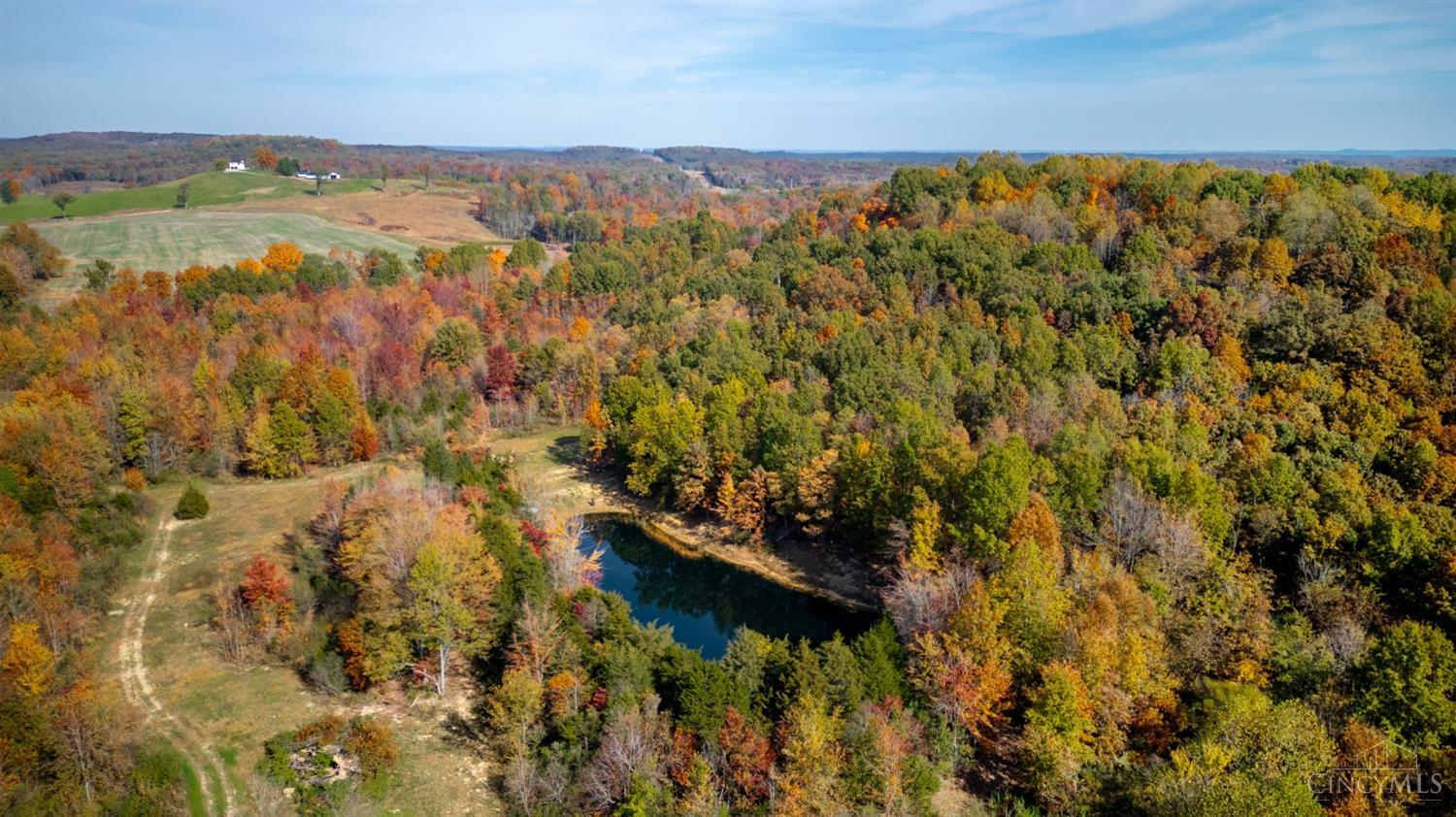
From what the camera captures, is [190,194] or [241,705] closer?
[241,705]

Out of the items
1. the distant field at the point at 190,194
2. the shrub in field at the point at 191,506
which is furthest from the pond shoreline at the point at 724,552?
the distant field at the point at 190,194

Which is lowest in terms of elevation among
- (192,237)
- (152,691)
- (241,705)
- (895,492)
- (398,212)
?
(152,691)

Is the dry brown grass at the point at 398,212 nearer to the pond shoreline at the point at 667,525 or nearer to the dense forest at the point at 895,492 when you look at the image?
the dense forest at the point at 895,492

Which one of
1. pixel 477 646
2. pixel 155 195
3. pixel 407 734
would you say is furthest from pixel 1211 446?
pixel 155 195

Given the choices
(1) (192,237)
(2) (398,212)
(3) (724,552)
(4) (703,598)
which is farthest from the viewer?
(2) (398,212)

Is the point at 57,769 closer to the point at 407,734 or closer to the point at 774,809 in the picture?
the point at 407,734

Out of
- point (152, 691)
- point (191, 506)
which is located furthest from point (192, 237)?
point (152, 691)

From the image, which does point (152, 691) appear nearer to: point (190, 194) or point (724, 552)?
point (724, 552)
